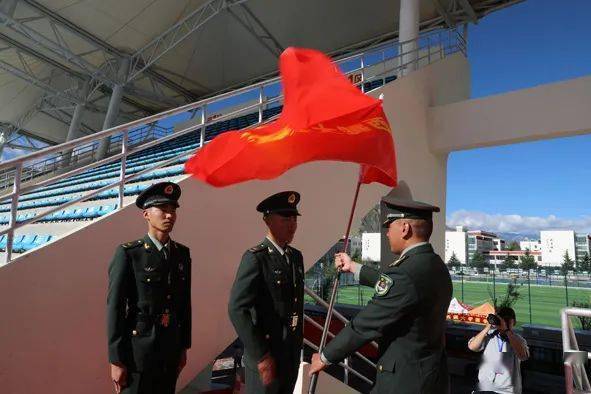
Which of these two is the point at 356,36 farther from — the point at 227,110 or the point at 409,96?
the point at 409,96

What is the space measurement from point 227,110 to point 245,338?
46.7 feet

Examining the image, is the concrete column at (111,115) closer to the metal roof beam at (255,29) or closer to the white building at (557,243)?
the metal roof beam at (255,29)

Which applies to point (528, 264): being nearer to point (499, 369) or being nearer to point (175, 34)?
point (175, 34)

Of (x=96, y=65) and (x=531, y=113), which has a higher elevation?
(x=96, y=65)

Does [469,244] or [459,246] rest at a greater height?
[469,244]

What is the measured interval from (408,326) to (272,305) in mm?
785

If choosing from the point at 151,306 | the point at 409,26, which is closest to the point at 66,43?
the point at 409,26

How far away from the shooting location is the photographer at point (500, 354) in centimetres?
318

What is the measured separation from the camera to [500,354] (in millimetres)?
3232

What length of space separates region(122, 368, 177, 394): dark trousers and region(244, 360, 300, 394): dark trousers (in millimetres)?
394

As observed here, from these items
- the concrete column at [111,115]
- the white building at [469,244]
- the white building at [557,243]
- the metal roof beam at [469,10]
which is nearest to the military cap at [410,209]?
the metal roof beam at [469,10]

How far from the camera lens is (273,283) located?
2316 millimetres

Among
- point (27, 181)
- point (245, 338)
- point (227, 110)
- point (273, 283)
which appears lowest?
point (245, 338)

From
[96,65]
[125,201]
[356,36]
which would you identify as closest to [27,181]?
[96,65]
